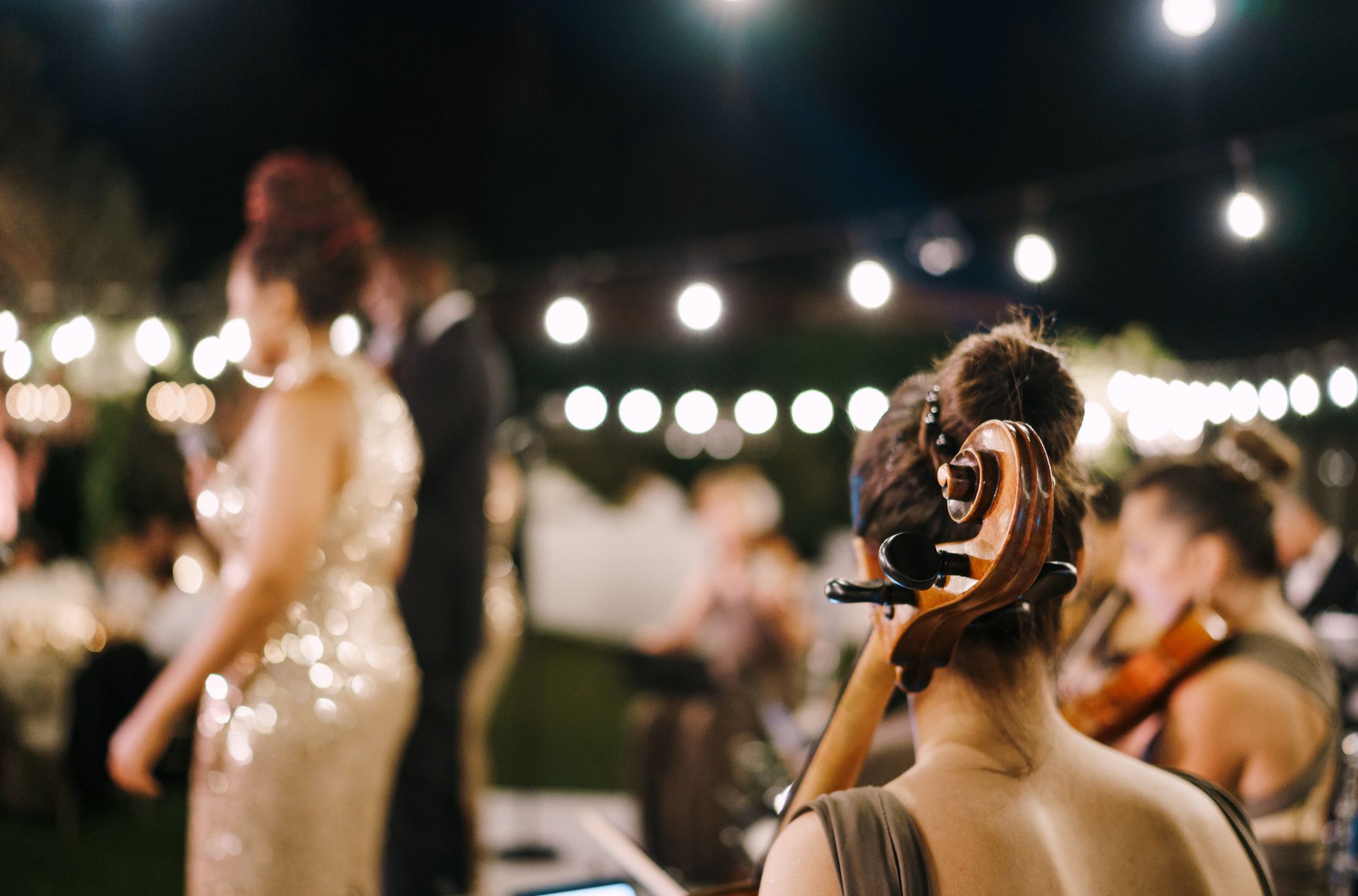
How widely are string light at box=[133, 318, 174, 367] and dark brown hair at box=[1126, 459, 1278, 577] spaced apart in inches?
203

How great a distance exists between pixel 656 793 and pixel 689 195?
23.5ft

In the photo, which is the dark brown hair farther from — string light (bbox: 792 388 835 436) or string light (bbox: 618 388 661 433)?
string light (bbox: 792 388 835 436)

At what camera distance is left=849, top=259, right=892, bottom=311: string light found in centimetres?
464

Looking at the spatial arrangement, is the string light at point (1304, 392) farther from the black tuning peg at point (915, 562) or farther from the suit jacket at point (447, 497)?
the black tuning peg at point (915, 562)

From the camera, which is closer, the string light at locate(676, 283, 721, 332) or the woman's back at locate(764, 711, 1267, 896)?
the woman's back at locate(764, 711, 1267, 896)

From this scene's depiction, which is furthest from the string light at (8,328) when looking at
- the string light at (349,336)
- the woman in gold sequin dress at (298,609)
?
the woman in gold sequin dress at (298,609)

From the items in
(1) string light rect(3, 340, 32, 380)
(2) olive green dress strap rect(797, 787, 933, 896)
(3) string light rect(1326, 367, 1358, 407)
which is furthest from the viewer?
(3) string light rect(1326, 367, 1358, 407)

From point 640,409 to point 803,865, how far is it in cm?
759

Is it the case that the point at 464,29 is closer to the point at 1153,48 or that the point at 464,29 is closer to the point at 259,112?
the point at 259,112

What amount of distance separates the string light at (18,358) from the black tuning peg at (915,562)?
6081 mm

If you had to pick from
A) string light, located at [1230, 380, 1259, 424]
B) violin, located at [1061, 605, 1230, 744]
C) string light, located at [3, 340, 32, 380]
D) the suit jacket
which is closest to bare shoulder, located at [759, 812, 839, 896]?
violin, located at [1061, 605, 1230, 744]

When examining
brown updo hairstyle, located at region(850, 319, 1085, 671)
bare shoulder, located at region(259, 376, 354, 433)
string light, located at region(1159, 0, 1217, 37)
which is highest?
string light, located at region(1159, 0, 1217, 37)

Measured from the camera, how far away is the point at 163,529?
6.35m

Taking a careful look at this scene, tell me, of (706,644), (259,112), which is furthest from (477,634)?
(259,112)
